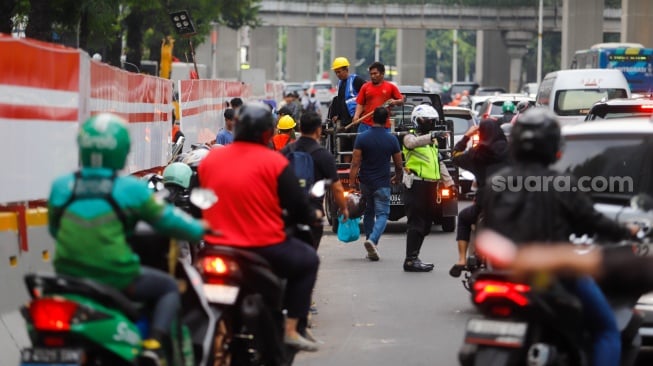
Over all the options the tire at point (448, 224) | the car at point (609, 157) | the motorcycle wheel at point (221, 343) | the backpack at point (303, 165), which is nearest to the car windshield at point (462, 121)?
the tire at point (448, 224)

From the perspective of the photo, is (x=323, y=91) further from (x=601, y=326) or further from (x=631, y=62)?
(x=601, y=326)

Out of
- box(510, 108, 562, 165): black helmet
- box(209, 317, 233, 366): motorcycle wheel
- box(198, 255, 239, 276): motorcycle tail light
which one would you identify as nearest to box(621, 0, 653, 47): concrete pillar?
box(209, 317, 233, 366): motorcycle wheel

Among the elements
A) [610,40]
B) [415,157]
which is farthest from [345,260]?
[610,40]

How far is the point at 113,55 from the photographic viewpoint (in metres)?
41.4

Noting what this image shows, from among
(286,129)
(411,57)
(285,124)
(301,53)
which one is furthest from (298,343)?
(301,53)

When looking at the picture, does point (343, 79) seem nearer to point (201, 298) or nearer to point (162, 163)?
point (162, 163)

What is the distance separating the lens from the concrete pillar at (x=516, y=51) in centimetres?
10219

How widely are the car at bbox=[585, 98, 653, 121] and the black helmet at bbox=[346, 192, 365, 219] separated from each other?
275 centimetres

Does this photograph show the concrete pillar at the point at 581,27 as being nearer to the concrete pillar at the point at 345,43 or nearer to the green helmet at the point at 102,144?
the concrete pillar at the point at 345,43

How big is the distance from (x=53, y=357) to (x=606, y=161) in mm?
4614

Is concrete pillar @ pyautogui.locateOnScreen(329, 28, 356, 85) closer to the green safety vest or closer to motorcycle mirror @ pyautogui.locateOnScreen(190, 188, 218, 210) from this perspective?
the green safety vest

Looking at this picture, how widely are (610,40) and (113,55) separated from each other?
267 feet

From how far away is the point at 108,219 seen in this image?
6.87 m

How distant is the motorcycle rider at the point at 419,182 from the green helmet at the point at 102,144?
8.90 metres
